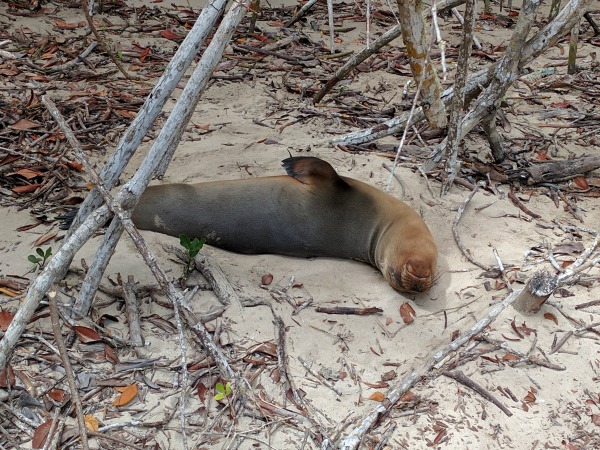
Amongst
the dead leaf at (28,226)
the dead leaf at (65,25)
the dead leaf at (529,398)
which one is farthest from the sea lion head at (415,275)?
the dead leaf at (65,25)

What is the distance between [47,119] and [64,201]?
3.75ft

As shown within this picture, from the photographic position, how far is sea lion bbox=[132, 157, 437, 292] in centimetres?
467

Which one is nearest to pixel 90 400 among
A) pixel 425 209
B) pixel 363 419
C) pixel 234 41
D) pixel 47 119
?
pixel 363 419

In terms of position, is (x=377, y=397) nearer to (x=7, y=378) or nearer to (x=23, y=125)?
(x=7, y=378)

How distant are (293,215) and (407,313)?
111 centimetres

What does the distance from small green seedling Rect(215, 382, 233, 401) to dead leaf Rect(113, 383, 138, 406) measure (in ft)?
1.25

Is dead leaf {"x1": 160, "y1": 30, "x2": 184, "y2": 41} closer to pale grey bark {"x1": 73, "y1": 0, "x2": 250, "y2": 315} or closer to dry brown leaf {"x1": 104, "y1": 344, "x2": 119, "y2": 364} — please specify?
pale grey bark {"x1": 73, "y1": 0, "x2": 250, "y2": 315}

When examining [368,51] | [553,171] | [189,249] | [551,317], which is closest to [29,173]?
[189,249]

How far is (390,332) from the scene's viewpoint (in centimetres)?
398

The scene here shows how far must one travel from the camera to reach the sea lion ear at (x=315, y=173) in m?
4.91

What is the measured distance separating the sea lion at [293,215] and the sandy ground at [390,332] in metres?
0.12

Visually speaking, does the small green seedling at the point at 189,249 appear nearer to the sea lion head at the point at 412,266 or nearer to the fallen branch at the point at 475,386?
the sea lion head at the point at 412,266

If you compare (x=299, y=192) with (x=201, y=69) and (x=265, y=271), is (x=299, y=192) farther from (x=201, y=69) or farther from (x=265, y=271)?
(x=201, y=69)

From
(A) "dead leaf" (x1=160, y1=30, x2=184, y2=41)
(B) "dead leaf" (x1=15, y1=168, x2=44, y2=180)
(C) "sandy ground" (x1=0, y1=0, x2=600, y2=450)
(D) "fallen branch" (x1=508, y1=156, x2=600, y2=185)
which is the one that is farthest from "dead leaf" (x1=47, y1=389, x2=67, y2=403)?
(A) "dead leaf" (x1=160, y1=30, x2=184, y2=41)
